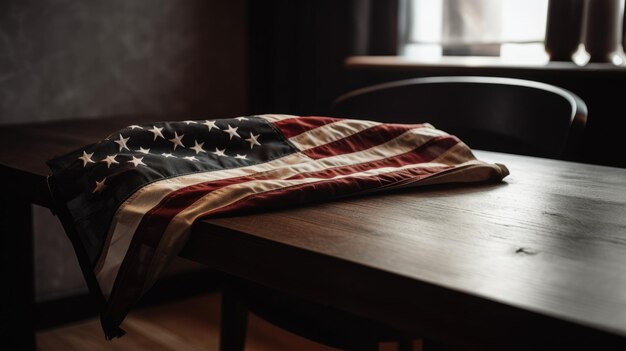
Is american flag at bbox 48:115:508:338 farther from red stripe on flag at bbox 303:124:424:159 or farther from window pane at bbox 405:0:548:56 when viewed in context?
window pane at bbox 405:0:548:56

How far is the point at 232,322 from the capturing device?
1.36 metres

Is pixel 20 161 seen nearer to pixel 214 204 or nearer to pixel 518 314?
pixel 214 204

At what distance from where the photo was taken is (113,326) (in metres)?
0.79

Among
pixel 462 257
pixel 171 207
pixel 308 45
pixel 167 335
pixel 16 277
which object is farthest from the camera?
pixel 308 45

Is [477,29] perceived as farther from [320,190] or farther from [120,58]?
[320,190]

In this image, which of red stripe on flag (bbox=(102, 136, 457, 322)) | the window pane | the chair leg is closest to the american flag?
red stripe on flag (bbox=(102, 136, 457, 322))

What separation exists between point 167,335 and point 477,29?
132 centimetres

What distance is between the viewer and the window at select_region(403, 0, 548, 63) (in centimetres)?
210

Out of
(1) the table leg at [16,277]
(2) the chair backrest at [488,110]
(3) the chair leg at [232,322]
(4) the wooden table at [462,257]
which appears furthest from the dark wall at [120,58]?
(4) the wooden table at [462,257]

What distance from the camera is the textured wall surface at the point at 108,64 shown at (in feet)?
6.60

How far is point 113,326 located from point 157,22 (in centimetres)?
171

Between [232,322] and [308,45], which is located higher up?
[308,45]

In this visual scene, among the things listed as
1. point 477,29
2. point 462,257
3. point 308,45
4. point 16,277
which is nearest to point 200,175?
point 462,257

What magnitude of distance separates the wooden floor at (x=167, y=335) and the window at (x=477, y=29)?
3.33 ft
